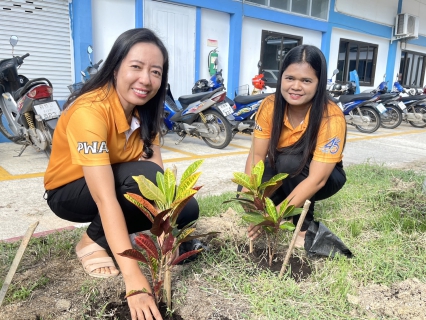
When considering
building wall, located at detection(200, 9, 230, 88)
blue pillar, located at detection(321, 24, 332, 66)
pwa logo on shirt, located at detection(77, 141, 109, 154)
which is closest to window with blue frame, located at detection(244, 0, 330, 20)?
blue pillar, located at detection(321, 24, 332, 66)

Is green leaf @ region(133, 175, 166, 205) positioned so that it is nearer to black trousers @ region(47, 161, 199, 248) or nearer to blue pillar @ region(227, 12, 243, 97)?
black trousers @ region(47, 161, 199, 248)

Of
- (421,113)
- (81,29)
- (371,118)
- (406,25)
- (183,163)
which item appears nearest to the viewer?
(183,163)

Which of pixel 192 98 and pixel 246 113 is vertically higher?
pixel 192 98

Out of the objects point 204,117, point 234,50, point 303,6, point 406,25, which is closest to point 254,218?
point 204,117

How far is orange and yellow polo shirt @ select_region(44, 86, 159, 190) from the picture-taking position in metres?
1.45

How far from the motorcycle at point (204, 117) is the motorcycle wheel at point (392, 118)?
4946 millimetres

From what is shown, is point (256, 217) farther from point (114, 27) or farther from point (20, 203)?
point (114, 27)

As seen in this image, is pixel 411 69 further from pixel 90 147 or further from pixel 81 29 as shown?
pixel 90 147

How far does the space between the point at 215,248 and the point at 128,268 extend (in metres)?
0.70

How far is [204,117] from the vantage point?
5.13 meters

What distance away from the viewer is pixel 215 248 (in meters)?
1.96

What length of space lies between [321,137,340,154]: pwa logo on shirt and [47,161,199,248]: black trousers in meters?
0.71

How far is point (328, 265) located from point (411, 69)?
1392cm

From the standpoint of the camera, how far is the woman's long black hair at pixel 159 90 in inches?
60.6
